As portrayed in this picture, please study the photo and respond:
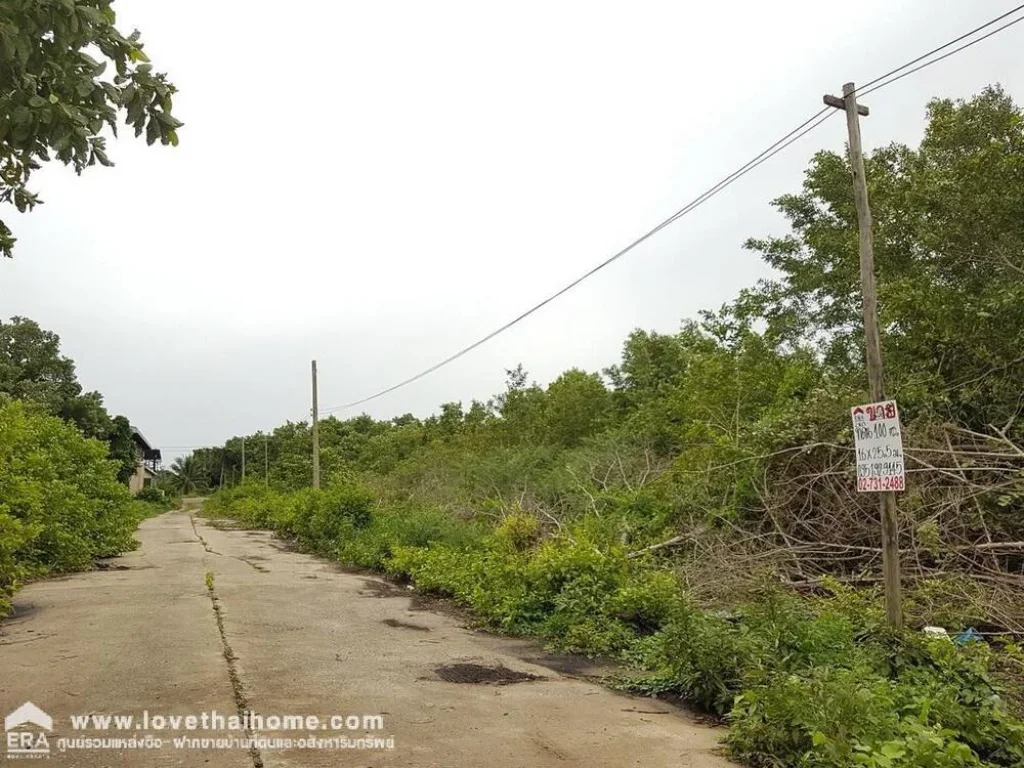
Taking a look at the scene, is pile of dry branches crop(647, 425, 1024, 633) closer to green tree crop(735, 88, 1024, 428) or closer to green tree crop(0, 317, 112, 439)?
green tree crop(735, 88, 1024, 428)

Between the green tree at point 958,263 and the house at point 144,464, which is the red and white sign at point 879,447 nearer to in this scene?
the green tree at point 958,263

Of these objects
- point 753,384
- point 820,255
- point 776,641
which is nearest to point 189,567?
point 753,384

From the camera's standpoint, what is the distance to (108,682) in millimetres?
6270

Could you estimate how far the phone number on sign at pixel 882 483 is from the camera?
624 centimetres

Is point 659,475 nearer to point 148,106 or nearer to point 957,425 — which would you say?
point 957,425

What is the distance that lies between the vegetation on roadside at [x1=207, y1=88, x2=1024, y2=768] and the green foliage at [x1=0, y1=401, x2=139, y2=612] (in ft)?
17.5

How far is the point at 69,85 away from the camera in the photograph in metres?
2.93

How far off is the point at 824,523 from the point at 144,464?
7303cm

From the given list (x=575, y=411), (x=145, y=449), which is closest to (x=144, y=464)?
(x=145, y=449)

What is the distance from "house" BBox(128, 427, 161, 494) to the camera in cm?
5791

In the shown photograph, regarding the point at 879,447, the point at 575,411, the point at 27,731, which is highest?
the point at 575,411

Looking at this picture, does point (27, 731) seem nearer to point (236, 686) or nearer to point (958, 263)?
point (236, 686)

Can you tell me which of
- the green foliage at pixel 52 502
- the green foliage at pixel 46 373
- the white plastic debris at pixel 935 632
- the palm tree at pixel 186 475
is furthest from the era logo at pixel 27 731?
the palm tree at pixel 186 475

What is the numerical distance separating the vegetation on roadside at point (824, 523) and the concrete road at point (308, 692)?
824 mm
